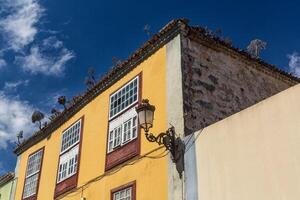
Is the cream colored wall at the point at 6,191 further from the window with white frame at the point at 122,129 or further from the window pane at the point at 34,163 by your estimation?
the window with white frame at the point at 122,129

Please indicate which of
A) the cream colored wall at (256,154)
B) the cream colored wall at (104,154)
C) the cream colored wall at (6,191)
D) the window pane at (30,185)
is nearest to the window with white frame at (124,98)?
the cream colored wall at (104,154)

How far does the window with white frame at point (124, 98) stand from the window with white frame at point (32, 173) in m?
6.03

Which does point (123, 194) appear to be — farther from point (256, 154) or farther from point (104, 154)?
point (256, 154)

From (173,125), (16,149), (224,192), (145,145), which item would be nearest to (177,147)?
(173,125)

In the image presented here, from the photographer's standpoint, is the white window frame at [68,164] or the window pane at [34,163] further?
the window pane at [34,163]

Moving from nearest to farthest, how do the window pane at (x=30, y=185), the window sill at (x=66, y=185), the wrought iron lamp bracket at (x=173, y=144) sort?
1. the wrought iron lamp bracket at (x=173, y=144)
2. the window sill at (x=66, y=185)
3. the window pane at (x=30, y=185)

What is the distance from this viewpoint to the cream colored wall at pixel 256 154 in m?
7.63

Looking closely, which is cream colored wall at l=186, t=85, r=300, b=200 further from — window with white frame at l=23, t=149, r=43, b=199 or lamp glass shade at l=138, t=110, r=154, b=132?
window with white frame at l=23, t=149, r=43, b=199

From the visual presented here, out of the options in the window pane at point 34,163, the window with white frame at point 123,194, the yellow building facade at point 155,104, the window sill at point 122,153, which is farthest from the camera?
the window pane at point 34,163

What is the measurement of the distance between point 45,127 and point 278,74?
9.75 m

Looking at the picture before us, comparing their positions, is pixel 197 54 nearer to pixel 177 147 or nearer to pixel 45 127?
pixel 177 147

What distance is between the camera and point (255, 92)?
13.2 meters

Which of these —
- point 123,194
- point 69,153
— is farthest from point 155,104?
point 69,153

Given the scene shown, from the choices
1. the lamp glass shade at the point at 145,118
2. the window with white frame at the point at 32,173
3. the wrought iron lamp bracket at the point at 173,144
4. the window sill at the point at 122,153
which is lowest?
the wrought iron lamp bracket at the point at 173,144
